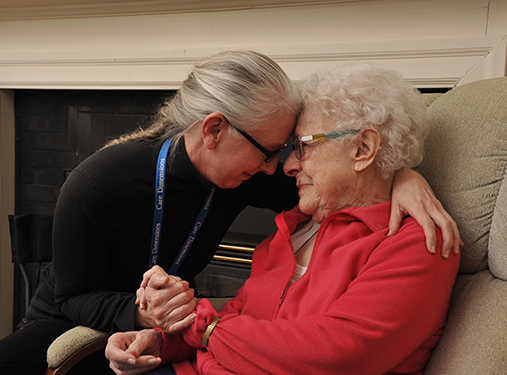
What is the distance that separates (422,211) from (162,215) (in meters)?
0.77

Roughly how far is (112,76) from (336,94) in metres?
1.75

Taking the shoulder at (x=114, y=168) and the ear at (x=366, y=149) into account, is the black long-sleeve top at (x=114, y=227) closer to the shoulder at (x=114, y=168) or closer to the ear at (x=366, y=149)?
the shoulder at (x=114, y=168)

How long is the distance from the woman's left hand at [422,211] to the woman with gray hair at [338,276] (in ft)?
0.06

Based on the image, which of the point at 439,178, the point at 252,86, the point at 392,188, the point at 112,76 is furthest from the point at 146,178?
the point at 112,76

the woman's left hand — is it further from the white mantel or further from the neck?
the white mantel

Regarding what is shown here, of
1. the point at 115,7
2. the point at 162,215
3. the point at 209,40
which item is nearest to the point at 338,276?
the point at 162,215

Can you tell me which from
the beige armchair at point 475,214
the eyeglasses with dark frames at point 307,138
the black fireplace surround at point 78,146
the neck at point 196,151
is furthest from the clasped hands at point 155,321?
the black fireplace surround at point 78,146

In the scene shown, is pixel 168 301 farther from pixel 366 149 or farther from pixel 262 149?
pixel 366 149

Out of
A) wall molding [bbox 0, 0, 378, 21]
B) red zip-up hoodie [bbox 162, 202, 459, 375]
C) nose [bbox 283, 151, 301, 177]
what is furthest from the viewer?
wall molding [bbox 0, 0, 378, 21]

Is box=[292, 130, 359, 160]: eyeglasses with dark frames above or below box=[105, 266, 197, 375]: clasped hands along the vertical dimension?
above

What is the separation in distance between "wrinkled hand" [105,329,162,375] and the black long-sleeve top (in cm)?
11

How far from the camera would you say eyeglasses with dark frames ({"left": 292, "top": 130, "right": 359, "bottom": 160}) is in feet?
3.45

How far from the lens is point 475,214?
3.16 feet

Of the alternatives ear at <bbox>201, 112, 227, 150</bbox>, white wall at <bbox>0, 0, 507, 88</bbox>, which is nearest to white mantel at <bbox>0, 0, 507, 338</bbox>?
white wall at <bbox>0, 0, 507, 88</bbox>
